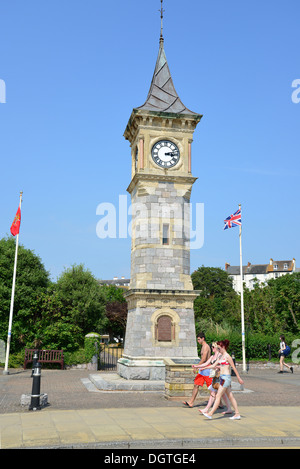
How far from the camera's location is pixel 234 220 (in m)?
25.9

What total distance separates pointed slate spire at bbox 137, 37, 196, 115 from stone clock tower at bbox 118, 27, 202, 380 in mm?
53

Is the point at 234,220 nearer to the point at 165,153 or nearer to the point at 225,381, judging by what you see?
the point at 165,153

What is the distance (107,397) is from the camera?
14820mm

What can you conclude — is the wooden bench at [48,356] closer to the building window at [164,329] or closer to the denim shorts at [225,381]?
the building window at [164,329]

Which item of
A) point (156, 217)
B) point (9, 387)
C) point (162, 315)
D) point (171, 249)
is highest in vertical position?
point (156, 217)

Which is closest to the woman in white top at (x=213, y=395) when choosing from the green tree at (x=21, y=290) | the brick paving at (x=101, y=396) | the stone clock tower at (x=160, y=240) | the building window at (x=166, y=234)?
the brick paving at (x=101, y=396)

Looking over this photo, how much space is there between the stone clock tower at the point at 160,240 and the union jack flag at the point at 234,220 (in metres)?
5.27

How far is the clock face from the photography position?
2162cm

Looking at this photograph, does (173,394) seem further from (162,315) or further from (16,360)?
(16,360)

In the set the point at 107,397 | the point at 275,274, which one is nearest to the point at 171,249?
the point at 107,397

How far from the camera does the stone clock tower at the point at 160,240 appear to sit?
19.6 meters

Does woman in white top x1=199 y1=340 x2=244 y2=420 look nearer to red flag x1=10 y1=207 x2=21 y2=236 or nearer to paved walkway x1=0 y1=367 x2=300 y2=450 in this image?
paved walkway x1=0 y1=367 x2=300 y2=450

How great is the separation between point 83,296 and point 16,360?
9.45m

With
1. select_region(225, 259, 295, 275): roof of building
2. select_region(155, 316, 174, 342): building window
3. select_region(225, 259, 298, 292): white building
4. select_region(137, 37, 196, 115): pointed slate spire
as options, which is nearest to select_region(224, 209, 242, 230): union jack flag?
select_region(137, 37, 196, 115): pointed slate spire
